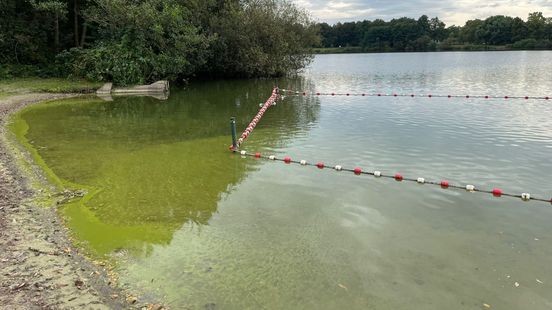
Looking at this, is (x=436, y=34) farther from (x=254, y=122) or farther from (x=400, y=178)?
(x=400, y=178)

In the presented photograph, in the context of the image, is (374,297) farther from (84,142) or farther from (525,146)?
(84,142)

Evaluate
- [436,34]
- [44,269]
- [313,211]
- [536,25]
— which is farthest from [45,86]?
[436,34]

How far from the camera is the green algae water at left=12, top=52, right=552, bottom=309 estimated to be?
5.71 metres

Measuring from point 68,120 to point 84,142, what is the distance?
15.5 ft

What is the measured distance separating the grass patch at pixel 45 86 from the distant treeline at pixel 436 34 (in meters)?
76.4

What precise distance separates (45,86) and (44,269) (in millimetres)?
23791

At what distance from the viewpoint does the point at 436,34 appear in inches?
4882

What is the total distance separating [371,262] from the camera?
249 inches

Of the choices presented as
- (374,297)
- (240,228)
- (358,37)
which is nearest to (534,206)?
(374,297)

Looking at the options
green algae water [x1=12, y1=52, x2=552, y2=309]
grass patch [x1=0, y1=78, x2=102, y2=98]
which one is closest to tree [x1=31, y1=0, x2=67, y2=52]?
grass patch [x1=0, y1=78, x2=102, y2=98]

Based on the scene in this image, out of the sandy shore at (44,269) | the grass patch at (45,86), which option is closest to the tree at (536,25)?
the grass patch at (45,86)

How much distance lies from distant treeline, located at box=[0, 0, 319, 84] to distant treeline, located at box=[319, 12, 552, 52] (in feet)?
217

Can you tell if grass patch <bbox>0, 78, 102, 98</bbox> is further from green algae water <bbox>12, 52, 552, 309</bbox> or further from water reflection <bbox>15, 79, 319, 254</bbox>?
green algae water <bbox>12, 52, 552, 309</bbox>

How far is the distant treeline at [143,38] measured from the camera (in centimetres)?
2734
